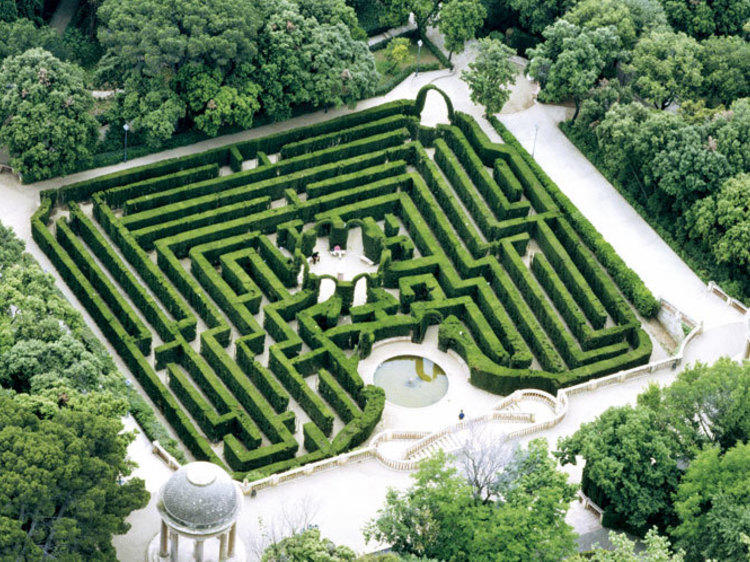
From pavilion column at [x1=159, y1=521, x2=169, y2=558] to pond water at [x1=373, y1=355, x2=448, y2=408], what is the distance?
23919 millimetres

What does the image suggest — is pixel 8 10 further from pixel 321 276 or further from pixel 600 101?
pixel 600 101

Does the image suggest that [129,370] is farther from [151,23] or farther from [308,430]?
[151,23]

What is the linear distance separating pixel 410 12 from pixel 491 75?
14731 mm

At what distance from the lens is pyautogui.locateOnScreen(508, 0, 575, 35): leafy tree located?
431ft

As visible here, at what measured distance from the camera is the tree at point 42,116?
367 ft

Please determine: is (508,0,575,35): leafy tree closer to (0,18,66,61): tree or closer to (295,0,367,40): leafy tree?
(295,0,367,40): leafy tree

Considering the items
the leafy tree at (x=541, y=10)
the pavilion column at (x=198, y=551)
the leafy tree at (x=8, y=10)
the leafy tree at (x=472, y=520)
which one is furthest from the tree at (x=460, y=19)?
the pavilion column at (x=198, y=551)

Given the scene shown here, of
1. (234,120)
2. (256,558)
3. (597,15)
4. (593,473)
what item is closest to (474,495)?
(593,473)

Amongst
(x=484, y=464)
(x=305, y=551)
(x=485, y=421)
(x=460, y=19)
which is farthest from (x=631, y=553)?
(x=460, y=19)

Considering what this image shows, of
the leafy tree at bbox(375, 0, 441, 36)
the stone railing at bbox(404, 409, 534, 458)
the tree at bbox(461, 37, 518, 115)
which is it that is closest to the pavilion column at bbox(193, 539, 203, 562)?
the stone railing at bbox(404, 409, 534, 458)

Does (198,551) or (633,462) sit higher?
(198,551)

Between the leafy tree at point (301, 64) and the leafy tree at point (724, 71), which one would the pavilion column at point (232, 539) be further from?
the leafy tree at point (724, 71)

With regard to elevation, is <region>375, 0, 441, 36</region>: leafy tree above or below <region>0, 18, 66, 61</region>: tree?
above

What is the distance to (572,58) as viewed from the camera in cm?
12200
